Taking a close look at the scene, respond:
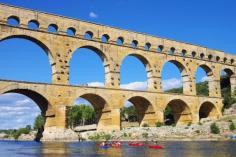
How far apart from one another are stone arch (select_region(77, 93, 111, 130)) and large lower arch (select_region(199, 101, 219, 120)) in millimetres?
19780

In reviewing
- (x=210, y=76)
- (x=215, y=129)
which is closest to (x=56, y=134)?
(x=215, y=129)

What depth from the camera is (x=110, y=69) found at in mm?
50344

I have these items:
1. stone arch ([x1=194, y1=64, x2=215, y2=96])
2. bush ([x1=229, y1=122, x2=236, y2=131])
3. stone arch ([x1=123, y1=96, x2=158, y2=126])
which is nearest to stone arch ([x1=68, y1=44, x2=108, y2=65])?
stone arch ([x1=123, y1=96, x2=158, y2=126])

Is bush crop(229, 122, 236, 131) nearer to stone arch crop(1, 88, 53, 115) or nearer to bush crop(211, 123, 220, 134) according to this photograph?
bush crop(211, 123, 220, 134)

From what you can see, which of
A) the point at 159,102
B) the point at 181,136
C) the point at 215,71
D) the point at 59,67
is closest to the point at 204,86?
the point at 215,71

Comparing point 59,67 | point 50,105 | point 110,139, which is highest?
point 59,67

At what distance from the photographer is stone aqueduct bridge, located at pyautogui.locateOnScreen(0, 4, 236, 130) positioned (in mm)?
43719

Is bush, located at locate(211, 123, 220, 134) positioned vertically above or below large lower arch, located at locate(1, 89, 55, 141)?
below

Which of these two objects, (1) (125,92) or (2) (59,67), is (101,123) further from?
(2) (59,67)

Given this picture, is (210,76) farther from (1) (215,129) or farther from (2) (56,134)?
(2) (56,134)

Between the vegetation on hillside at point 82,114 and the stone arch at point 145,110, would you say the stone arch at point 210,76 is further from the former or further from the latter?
the vegetation on hillside at point 82,114

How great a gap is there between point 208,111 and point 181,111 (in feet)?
21.7

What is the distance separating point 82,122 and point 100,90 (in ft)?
187

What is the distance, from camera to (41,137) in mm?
47031
